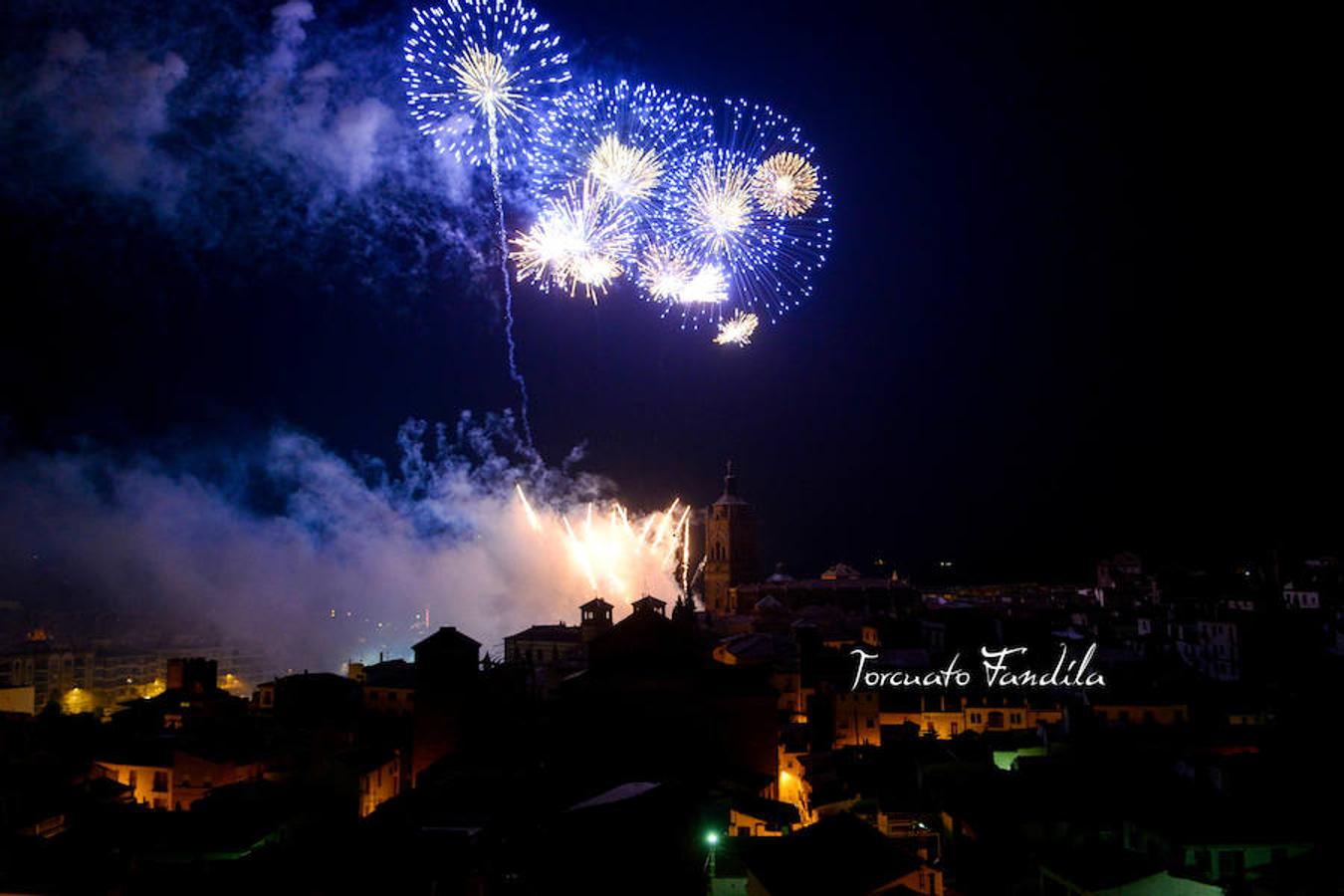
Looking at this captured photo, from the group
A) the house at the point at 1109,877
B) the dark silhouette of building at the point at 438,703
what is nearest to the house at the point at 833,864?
the house at the point at 1109,877

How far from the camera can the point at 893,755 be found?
92.9ft

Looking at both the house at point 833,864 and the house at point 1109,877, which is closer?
the house at point 833,864

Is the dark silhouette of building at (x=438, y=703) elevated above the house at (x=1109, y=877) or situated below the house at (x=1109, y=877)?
above

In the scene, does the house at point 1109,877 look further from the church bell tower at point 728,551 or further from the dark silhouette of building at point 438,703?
the church bell tower at point 728,551

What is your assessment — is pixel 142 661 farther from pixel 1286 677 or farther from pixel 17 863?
pixel 1286 677

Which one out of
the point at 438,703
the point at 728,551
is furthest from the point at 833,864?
the point at 728,551

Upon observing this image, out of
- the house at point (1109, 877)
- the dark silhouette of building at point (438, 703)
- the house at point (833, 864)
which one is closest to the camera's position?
the house at point (833, 864)

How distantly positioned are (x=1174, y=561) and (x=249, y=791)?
91.0 m

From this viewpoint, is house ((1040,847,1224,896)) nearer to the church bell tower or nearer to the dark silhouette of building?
the dark silhouette of building

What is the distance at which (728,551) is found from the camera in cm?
7300

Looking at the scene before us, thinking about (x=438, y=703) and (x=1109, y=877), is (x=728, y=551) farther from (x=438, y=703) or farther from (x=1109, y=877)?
(x=1109, y=877)

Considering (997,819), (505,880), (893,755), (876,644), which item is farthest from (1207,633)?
(505,880)

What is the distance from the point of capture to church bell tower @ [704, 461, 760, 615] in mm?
72875

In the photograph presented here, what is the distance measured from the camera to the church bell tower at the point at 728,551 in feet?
239
